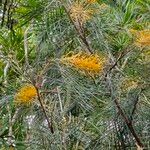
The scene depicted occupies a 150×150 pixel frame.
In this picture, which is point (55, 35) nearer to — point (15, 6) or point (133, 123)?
point (133, 123)

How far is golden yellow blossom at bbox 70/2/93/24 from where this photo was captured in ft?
5.26

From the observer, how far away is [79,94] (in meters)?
1.51

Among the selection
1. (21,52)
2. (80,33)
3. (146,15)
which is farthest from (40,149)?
(21,52)

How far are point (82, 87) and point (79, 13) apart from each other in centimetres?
25

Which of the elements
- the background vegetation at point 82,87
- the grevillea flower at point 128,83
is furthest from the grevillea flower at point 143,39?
the grevillea flower at point 128,83

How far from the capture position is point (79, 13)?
1.61 meters

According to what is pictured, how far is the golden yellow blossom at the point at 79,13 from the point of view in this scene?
5.26 feet

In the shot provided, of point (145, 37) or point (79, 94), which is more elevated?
point (145, 37)

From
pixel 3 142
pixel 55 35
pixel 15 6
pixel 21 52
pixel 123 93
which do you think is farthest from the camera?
pixel 15 6

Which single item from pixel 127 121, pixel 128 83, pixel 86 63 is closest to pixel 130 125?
pixel 127 121

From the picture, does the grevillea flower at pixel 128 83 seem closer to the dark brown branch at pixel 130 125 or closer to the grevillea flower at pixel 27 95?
the dark brown branch at pixel 130 125

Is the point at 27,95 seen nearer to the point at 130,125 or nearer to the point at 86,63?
the point at 86,63

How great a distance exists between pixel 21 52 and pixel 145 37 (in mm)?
1116

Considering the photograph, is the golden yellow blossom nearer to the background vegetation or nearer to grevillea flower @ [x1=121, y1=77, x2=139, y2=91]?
the background vegetation
